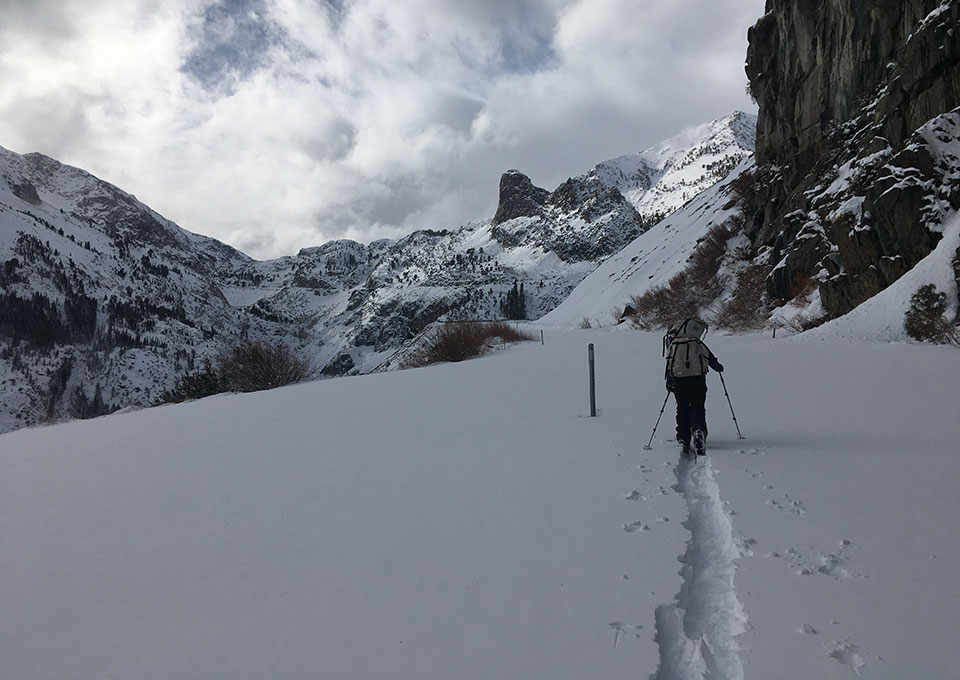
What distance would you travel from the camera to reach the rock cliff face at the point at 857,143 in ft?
44.0

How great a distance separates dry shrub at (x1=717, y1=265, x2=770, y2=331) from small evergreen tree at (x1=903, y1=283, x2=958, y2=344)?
8468 millimetres

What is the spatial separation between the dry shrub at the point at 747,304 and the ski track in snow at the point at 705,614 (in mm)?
18533

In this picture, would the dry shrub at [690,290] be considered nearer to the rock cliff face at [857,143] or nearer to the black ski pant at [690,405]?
the rock cliff face at [857,143]

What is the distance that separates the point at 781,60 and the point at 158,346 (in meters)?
162

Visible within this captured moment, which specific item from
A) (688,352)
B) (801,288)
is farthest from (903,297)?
(688,352)

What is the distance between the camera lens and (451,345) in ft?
64.3

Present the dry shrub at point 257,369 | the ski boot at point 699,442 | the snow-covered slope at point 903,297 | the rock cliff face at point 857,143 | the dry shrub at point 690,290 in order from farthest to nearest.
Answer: the dry shrub at point 690,290 → the dry shrub at point 257,369 → the rock cliff face at point 857,143 → the snow-covered slope at point 903,297 → the ski boot at point 699,442

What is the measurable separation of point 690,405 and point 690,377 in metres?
0.36

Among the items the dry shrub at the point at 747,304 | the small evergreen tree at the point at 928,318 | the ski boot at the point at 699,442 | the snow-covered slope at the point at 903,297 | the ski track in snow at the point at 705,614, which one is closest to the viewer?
the ski track in snow at the point at 705,614

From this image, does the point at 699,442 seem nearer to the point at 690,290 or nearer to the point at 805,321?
the point at 805,321

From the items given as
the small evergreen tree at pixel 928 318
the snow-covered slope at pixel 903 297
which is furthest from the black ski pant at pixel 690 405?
the snow-covered slope at pixel 903 297

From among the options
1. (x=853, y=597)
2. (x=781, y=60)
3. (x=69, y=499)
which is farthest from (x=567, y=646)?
(x=781, y=60)

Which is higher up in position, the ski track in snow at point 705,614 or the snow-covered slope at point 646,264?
the snow-covered slope at point 646,264

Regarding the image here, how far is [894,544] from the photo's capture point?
3.42 m
